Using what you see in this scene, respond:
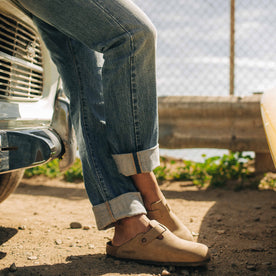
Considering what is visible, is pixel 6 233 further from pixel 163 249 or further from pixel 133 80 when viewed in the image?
pixel 133 80

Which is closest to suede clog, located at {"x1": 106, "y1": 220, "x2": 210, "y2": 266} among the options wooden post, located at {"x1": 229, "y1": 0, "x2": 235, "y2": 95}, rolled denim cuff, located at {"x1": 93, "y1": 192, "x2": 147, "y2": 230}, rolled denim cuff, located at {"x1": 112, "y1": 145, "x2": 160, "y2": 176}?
rolled denim cuff, located at {"x1": 93, "y1": 192, "x2": 147, "y2": 230}

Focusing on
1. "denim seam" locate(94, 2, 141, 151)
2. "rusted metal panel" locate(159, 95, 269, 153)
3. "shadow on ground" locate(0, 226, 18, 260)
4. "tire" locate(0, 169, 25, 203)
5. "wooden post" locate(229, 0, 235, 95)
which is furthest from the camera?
"wooden post" locate(229, 0, 235, 95)

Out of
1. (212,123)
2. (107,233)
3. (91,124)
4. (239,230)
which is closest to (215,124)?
(212,123)

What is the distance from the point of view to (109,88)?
4.65 feet

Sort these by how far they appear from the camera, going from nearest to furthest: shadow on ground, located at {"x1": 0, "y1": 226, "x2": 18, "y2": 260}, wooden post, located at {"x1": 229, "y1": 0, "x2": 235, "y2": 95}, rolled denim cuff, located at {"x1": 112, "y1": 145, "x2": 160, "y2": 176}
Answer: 1. rolled denim cuff, located at {"x1": 112, "y1": 145, "x2": 160, "y2": 176}
2. shadow on ground, located at {"x1": 0, "y1": 226, "x2": 18, "y2": 260}
3. wooden post, located at {"x1": 229, "y1": 0, "x2": 235, "y2": 95}

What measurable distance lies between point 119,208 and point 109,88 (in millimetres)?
528

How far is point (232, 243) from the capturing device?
5.92 feet

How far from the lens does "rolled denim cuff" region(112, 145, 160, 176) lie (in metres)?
1.41

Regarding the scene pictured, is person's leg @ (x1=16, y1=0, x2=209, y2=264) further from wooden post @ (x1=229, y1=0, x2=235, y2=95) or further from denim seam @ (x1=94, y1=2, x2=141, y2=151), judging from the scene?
wooden post @ (x1=229, y1=0, x2=235, y2=95)

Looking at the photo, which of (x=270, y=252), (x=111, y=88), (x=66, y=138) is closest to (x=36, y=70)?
(x=66, y=138)

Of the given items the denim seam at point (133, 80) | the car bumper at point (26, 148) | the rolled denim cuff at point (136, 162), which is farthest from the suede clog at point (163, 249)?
the car bumper at point (26, 148)

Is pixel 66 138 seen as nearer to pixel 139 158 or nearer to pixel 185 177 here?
pixel 139 158

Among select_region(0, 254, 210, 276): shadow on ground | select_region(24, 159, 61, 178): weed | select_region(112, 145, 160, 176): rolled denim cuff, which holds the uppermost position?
select_region(112, 145, 160, 176): rolled denim cuff

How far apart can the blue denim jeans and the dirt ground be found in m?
0.28
